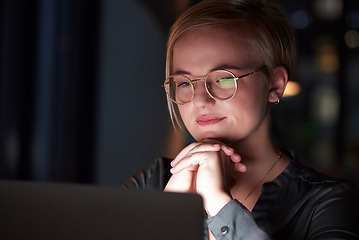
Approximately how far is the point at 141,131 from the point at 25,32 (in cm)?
82

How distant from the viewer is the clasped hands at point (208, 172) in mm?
880

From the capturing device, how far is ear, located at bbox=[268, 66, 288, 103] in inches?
44.6

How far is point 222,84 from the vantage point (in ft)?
3.48

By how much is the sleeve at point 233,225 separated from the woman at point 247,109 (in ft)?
0.43

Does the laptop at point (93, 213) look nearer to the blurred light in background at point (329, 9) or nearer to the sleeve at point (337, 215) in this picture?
the sleeve at point (337, 215)

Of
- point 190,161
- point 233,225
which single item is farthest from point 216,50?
point 233,225

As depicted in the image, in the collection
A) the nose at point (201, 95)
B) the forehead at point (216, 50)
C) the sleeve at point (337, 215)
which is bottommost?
the sleeve at point (337, 215)

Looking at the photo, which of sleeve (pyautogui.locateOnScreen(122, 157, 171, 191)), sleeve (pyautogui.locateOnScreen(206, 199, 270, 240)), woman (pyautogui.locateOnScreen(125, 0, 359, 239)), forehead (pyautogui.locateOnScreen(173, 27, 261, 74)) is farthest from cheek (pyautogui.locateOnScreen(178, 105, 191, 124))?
sleeve (pyautogui.locateOnScreen(206, 199, 270, 240))

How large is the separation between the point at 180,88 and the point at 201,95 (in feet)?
0.25

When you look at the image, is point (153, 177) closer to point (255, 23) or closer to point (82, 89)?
point (255, 23)

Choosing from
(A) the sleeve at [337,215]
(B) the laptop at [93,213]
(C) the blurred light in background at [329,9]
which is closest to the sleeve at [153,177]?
(A) the sleeve at [337,215]

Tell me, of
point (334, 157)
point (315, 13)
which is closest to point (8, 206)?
point (334, 157)

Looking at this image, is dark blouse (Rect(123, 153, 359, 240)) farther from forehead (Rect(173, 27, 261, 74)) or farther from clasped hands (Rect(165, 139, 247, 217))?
forehead (Rect(173, 27, 261, 74))

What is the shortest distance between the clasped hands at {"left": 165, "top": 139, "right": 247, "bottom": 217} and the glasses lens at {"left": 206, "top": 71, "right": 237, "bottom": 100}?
0.14 m
